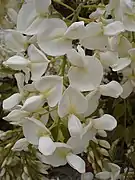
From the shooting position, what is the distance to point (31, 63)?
1.57 feet

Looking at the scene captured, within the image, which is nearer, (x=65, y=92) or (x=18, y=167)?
(x=65, y=92)

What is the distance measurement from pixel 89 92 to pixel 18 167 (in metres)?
0.36

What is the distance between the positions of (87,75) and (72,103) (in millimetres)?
28

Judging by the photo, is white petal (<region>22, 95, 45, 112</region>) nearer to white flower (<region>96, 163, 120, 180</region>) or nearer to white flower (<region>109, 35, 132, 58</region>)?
white flower (<region>109, 35, 132, 58</region>)

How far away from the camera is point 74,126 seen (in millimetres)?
441

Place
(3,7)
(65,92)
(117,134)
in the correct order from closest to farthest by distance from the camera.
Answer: (65,92)
(3,7)
(117,134)

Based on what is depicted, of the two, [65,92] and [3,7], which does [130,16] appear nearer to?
[65,92]

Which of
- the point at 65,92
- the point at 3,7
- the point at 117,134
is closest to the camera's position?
the point at 65,92

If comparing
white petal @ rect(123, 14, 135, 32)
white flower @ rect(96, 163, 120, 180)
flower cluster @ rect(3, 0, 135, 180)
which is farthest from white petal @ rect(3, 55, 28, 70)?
white flower @ rect(96, 163, 120, 180)

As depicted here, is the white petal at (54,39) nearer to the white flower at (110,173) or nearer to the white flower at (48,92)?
the white flower at (48,92)

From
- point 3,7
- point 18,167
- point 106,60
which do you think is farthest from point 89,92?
point 18,167

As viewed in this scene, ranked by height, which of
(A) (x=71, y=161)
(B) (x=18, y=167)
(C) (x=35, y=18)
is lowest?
(B) (x=18, y=167)

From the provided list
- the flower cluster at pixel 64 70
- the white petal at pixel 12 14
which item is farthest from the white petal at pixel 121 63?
the white petal at pixel 12 14

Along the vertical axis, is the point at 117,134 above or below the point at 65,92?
below
